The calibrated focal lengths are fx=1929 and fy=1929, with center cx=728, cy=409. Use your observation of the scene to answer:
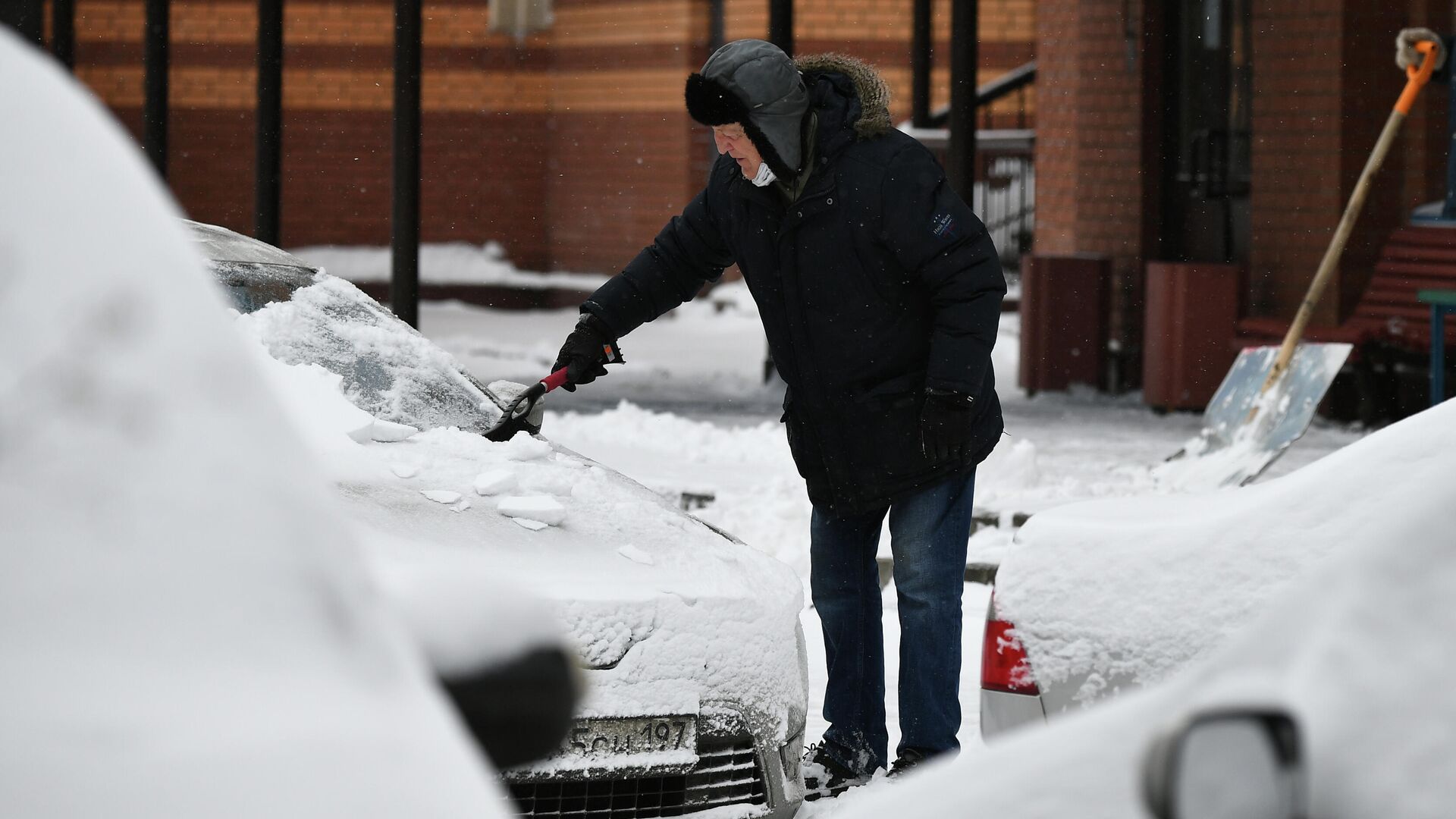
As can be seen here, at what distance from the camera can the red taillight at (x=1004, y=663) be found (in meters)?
3.55

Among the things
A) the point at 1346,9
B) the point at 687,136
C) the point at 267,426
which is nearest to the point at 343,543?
the point at 267,426

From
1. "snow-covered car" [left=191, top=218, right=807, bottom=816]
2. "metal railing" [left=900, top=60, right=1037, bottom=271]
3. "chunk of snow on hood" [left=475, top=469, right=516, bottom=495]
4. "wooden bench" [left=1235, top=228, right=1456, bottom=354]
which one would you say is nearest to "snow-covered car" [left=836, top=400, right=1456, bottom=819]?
"snow-covered car" [left=191, top=218, right=807, bottom=816]

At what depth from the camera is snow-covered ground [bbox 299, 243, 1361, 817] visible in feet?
22.6

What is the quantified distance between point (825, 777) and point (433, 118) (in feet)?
52.3

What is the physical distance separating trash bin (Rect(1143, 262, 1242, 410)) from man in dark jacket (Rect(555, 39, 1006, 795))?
262 inches

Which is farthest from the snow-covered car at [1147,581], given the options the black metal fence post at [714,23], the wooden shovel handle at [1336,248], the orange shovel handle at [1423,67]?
the black metal fence post at [714,23]

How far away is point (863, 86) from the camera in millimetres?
4332

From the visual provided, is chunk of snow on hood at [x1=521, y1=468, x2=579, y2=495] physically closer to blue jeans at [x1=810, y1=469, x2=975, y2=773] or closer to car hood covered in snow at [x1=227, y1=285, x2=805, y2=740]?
car hood covered in snow at [x1=227, y1=285, x2=805, y2=740]

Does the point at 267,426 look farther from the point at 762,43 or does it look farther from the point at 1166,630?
the point at 762,43

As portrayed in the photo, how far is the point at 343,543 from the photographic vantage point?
1570 mm

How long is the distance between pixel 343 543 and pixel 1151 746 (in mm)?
674

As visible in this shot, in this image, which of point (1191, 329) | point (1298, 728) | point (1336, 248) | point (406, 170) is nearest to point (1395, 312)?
point (1191, 329)

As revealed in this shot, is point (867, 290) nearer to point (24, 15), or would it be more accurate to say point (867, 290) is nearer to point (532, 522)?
point (532, 522)

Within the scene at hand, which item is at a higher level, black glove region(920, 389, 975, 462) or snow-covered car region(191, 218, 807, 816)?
black glove region(920, 389, 975, 462)
